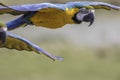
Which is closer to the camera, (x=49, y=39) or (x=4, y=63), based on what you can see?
(x=4, y=63)

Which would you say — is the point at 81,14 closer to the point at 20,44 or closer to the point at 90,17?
the point at 90,17

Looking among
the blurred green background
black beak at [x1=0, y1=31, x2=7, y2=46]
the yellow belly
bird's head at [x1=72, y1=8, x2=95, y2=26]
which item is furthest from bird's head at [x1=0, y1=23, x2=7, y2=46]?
the blurred green background

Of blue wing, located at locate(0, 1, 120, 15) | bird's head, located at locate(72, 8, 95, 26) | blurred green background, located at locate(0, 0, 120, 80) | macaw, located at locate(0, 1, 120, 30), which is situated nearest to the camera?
blue wing, located at locate(0, 1, 120, 15)

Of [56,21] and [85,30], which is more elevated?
[56,21]

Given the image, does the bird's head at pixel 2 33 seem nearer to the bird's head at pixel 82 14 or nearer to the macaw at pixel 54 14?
the macaw at pixel 54 14

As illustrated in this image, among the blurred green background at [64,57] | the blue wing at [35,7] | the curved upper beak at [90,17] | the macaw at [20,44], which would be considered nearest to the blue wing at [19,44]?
the macaw at [20,44]

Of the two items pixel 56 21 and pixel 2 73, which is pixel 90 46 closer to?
pixel 2 73

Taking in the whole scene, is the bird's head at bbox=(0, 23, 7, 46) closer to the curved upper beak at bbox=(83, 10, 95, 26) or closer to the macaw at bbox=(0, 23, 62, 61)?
the macaw at bbox=(0, 23, 62, 61)

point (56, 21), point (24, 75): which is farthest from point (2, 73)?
point (56, 21)
